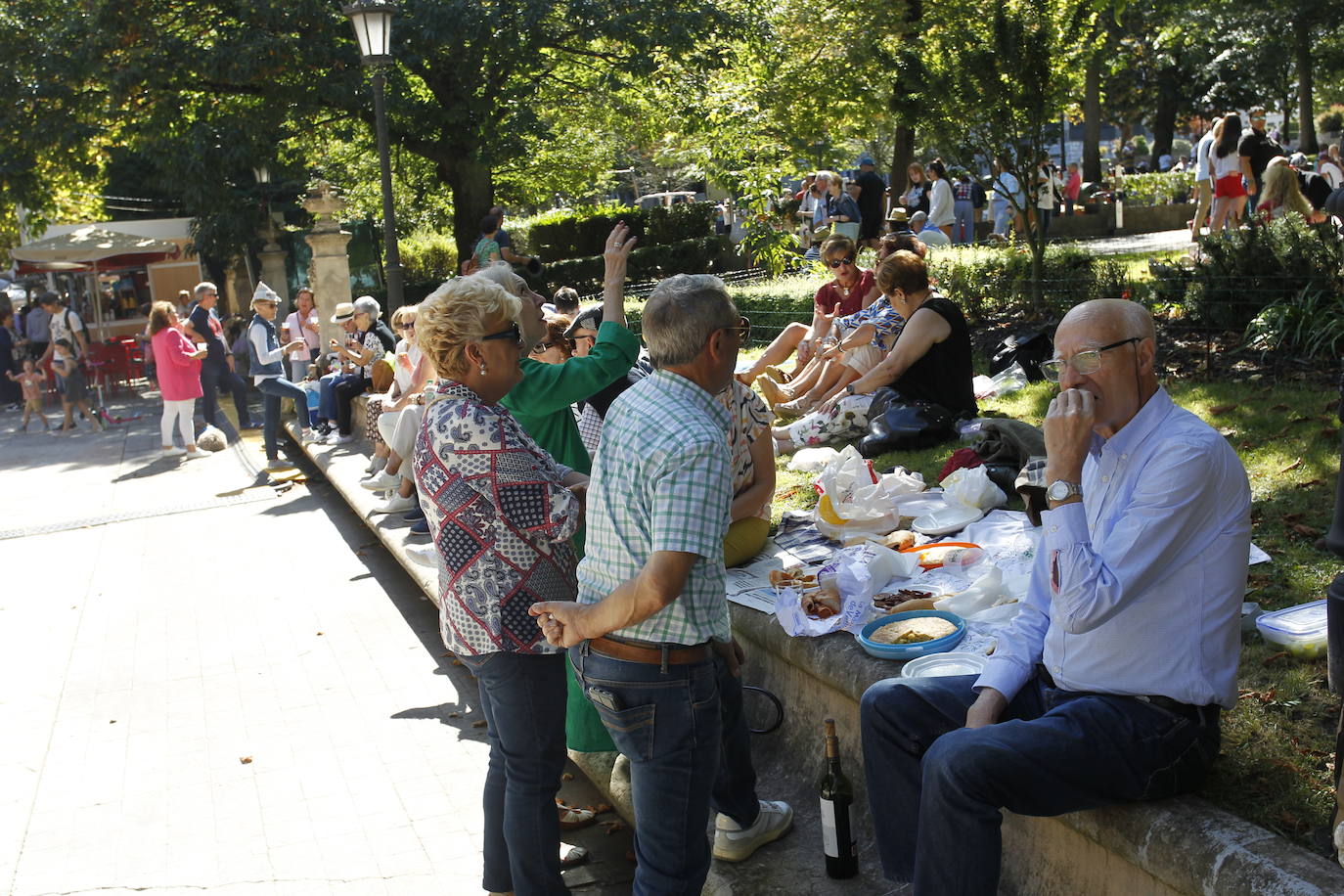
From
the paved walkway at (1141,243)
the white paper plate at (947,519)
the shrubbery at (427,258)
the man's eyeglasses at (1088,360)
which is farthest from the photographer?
the shrubbery at (427,258)

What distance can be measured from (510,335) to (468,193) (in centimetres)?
1862

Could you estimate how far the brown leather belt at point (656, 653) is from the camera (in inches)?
117

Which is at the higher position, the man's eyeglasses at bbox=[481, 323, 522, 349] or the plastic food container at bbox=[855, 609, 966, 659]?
the man's eyeglasses at bbox=[481, 323, 522, 349]

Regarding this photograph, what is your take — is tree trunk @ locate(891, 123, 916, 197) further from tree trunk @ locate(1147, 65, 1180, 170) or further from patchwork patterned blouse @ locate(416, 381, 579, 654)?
tree trunk @ locate(1147, 65, 1180, 170)

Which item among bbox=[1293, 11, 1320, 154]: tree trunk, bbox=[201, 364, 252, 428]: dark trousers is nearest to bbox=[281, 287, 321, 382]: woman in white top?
Answer: bbox=[201, 364, 252, 428]: dark trousers

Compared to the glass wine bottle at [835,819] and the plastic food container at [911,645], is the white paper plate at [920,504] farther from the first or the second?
the glass wine bottle at [835,819]

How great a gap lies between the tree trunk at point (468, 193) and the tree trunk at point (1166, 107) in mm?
32297

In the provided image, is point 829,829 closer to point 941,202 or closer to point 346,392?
point 346,392

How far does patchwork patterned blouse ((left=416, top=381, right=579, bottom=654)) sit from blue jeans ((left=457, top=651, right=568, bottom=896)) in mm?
78

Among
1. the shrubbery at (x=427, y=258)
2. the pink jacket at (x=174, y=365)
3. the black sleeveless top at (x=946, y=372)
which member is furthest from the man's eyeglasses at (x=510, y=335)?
the shrubbery at (x=427, y=258)

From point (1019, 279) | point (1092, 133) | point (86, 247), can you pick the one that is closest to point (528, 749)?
point (1019, 279)

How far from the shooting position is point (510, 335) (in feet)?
11.5

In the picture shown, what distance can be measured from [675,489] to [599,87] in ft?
64.8

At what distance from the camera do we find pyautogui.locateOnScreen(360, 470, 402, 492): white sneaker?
916cm
